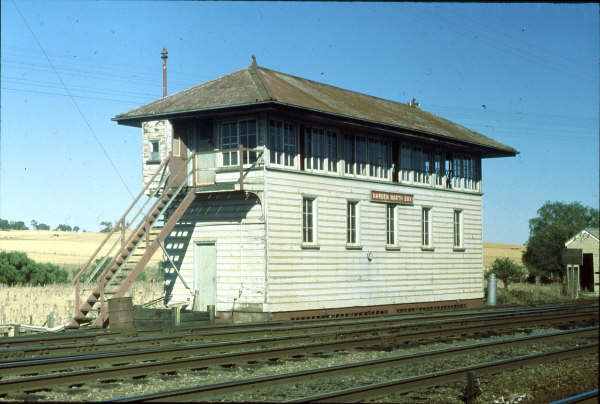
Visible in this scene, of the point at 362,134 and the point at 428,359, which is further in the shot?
the point at 362,134

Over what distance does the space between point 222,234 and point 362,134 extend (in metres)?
6.55

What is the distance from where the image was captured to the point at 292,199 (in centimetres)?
2247

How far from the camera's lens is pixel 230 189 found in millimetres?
21391

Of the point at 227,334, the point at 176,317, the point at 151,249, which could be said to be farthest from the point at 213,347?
the point at 151,249

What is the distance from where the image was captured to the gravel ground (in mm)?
9391

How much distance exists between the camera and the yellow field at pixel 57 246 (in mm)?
66806

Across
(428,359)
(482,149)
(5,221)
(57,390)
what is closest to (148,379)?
(57,390)

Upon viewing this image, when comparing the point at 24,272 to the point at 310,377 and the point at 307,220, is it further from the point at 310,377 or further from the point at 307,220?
the point at 310,377

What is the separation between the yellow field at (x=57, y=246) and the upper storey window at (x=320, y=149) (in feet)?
130

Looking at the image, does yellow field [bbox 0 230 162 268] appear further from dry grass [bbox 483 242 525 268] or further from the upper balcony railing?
the upper balcony railing

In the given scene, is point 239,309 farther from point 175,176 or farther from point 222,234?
point 175,176

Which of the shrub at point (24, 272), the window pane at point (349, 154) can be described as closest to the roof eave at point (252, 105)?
the window pane at point (349, 154)

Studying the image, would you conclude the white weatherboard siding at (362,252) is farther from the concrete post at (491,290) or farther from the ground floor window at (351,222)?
the concrete post at (491,290)

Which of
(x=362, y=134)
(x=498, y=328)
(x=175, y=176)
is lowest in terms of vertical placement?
(x=498, y=328)
